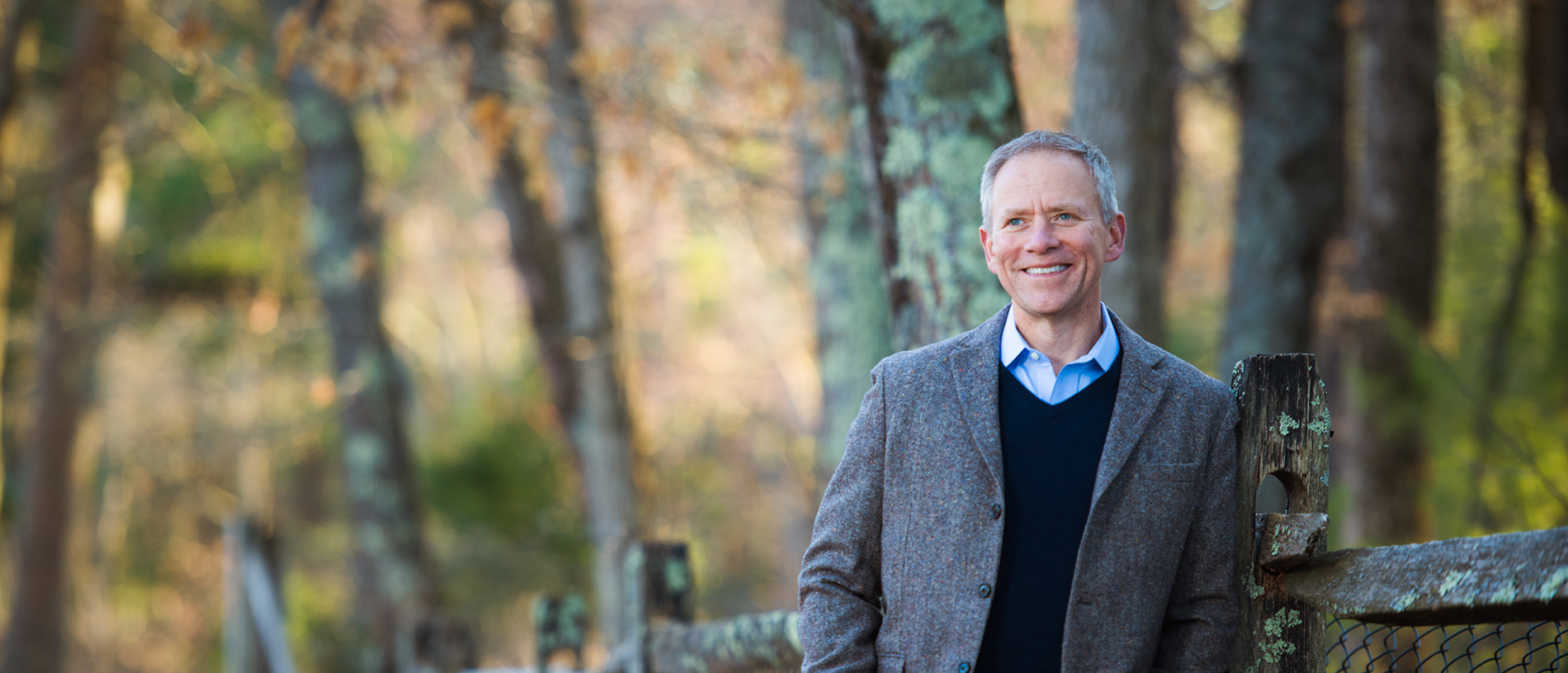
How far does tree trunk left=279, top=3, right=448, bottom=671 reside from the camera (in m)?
8.41

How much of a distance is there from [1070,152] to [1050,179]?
A: 0.18ft

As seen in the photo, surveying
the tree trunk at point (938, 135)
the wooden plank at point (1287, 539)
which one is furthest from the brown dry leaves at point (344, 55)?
the wooden plank at point (1287, 539)

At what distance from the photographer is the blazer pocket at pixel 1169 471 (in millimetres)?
1826

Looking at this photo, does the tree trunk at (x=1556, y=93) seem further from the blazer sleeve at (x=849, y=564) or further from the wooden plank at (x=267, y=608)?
the wooden plank at (x=267, y=608)

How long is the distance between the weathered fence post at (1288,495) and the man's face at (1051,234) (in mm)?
288

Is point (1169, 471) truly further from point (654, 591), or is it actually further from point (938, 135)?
point (654, 591)

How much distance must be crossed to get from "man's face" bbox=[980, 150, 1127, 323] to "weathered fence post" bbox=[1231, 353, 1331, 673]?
0.94 ft

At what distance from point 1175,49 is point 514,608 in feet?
26.7

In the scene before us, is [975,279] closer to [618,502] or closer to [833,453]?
[833,453]

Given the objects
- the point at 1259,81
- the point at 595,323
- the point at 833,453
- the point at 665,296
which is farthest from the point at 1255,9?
the point at 665,296

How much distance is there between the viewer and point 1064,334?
191cm

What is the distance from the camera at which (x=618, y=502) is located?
744 cm

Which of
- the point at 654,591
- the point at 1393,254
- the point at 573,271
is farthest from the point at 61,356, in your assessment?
the point at 1393,254

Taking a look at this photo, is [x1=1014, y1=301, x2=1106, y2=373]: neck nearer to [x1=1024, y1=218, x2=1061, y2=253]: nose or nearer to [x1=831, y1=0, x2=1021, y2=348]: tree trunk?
[x1=1024, y1=218, x2=1061, y2=253]: nose
